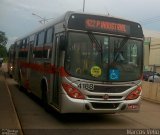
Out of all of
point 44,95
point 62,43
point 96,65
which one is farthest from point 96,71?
point 44,95

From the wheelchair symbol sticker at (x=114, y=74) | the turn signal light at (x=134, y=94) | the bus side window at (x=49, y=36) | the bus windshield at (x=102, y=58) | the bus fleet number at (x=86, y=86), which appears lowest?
the turn signal light at (x=134, y=94)

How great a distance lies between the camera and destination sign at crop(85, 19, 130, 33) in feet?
38.0

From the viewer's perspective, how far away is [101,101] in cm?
1129

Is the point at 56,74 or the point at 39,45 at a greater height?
the point at 39,45

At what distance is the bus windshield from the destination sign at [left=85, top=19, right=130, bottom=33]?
0.74ft

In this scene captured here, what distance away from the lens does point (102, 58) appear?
Result: 450 inches

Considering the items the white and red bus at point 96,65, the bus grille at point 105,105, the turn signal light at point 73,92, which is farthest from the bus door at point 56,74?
the bus grille at point 105,105

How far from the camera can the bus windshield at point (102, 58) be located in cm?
1120

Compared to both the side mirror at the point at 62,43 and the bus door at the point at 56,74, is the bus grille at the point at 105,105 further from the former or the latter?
the side mirror at the point at 62,43

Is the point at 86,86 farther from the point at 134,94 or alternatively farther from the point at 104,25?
the point at 104,25

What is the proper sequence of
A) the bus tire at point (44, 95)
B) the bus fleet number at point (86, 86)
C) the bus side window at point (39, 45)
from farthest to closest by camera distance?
the bus side window at point (39, 45) < the bus tire at point (44, 95) < the bus fleet number at point (86, 86)

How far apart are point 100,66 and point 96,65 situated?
119 mm

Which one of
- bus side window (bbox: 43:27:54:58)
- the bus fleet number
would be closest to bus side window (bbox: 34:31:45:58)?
bus side window (bbox: 43:27:54:58)

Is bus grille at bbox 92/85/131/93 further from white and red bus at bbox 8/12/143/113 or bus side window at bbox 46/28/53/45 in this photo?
bus side window at bbox 46/28/53/45
